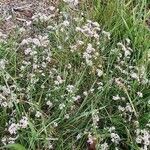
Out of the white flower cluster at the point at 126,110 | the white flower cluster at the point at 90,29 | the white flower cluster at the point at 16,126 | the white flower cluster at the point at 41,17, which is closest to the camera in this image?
the white flower cluster at the point at 16,126

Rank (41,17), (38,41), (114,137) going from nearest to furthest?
1. (114,137)
2. (38,41)
3. (41,17)

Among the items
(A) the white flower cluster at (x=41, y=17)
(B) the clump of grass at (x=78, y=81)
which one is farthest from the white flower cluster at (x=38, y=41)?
(A) the white flower cluster at (x=41, y=17)

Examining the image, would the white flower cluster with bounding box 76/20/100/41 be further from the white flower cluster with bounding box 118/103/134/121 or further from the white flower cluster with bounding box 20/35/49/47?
the white flower cluster with bounding box 118/103/134/121

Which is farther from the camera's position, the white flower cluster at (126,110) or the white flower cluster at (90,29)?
the white flower cluster at (90,29)

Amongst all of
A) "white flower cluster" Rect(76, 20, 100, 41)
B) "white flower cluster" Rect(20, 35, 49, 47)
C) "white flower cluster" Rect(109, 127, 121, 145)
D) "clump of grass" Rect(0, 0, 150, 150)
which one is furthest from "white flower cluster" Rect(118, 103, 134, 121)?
"white flower cluster" Rect(20, 35, 49, 47)

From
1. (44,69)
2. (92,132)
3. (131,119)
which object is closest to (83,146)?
(92,132)

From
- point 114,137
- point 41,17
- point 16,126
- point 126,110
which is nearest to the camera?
point 16,126

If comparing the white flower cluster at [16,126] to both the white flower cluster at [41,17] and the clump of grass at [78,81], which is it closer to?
the clump of grass at [78,81]

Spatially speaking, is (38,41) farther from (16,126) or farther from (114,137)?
(114,137)

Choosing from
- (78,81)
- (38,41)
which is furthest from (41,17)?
(78,81)

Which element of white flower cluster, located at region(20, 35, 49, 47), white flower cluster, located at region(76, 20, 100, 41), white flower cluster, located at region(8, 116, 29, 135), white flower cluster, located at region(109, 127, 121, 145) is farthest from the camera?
white flower cluster, located at region(76, 20, 100, 41)
